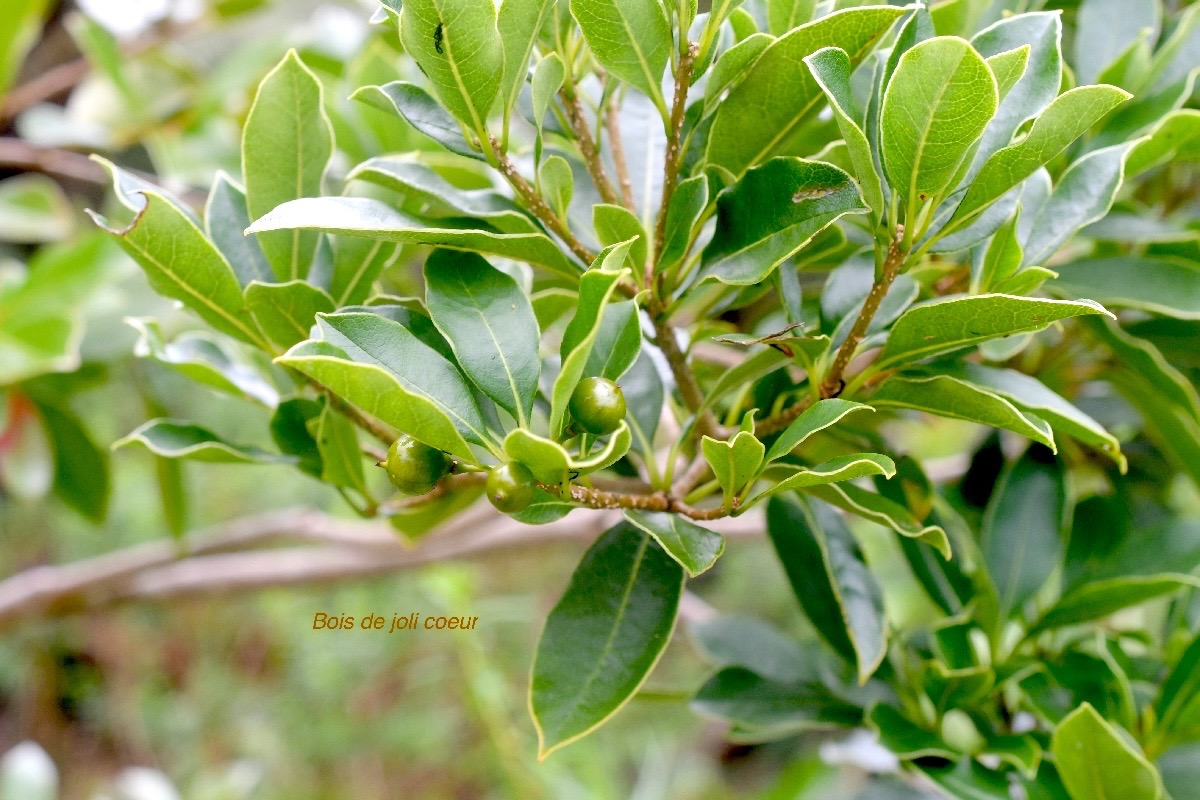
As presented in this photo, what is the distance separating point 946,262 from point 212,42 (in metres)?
1.91

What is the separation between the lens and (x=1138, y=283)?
1.83 ft

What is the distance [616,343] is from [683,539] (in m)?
0.09

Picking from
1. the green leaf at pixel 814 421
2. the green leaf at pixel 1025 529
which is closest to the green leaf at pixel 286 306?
the green leaf at pixel 814 421

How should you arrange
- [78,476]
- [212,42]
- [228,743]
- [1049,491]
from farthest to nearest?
[228,743], [212,42], [78,476], [1049,491]

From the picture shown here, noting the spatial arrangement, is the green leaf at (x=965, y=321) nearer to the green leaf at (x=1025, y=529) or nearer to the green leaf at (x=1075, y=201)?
the green leaf at (x=1075, y=201)

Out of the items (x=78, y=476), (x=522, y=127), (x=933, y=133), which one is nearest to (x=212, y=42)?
(x=522, y=127)

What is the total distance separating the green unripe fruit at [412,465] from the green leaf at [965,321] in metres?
0.22

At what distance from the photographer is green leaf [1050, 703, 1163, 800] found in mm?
490

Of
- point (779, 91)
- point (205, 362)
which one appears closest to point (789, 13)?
point (779, 91)

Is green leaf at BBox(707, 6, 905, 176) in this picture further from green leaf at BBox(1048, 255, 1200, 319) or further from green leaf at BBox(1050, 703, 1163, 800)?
green leaf at BBox(1050, 703, 1163, 800)

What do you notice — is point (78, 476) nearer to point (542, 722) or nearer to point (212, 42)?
point (542, 722)

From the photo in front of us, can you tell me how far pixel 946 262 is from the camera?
1.86 ft

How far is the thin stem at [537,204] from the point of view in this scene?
16.1 inches

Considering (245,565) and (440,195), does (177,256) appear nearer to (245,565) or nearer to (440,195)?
(440,195)
